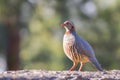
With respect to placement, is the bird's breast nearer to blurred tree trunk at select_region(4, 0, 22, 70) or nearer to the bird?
the bird

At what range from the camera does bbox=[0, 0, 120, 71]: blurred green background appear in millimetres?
18156

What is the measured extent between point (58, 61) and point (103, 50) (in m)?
1.51

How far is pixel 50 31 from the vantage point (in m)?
19.5

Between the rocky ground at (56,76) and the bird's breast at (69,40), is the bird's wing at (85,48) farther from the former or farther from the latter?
the rocky ground at (56,76)

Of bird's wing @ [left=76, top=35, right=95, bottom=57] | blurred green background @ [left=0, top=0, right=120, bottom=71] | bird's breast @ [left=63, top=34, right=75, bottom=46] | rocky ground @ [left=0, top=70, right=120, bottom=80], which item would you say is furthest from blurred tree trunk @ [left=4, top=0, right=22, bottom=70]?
rocky ground @ [left=0, top=70, right=120, bottom=80]

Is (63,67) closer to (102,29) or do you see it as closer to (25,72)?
(102,29)

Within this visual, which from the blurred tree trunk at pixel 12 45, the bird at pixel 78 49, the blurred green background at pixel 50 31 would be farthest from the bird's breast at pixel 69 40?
the blurred tree trunk at pixel 12 45

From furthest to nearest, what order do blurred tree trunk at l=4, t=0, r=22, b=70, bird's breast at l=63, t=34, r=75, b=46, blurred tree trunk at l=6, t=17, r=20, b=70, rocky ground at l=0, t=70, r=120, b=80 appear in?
blurred tree trunk at l=6, t=17, r=20, b=70, blurred tree trunk at l=4, t=0, r=22, b=70, bird's breast at l=63, t=34, r=75, b=46, rocky ground at l=0, t=70, r=120, b=80

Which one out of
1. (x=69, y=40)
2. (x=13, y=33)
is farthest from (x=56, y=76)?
(x=13, y=33)

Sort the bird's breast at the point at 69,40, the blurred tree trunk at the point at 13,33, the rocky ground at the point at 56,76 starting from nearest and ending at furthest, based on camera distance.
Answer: the rocky ground at the point at 56,76
the bird's breast at the point at 69,40
the blurred tree trunk at the point at 13,33

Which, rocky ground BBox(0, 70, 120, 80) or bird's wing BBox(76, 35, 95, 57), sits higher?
bird's wing BBox(76, 35, 95, 57)

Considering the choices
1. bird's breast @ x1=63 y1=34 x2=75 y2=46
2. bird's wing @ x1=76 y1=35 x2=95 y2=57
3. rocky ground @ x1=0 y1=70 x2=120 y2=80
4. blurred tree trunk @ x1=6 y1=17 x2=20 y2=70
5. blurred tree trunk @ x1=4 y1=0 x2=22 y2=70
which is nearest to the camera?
rocky ground @ x1=0 y1=70 x2=120 y2=80

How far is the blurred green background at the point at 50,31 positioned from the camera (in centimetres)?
1816

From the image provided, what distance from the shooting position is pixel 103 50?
63.5 ft
